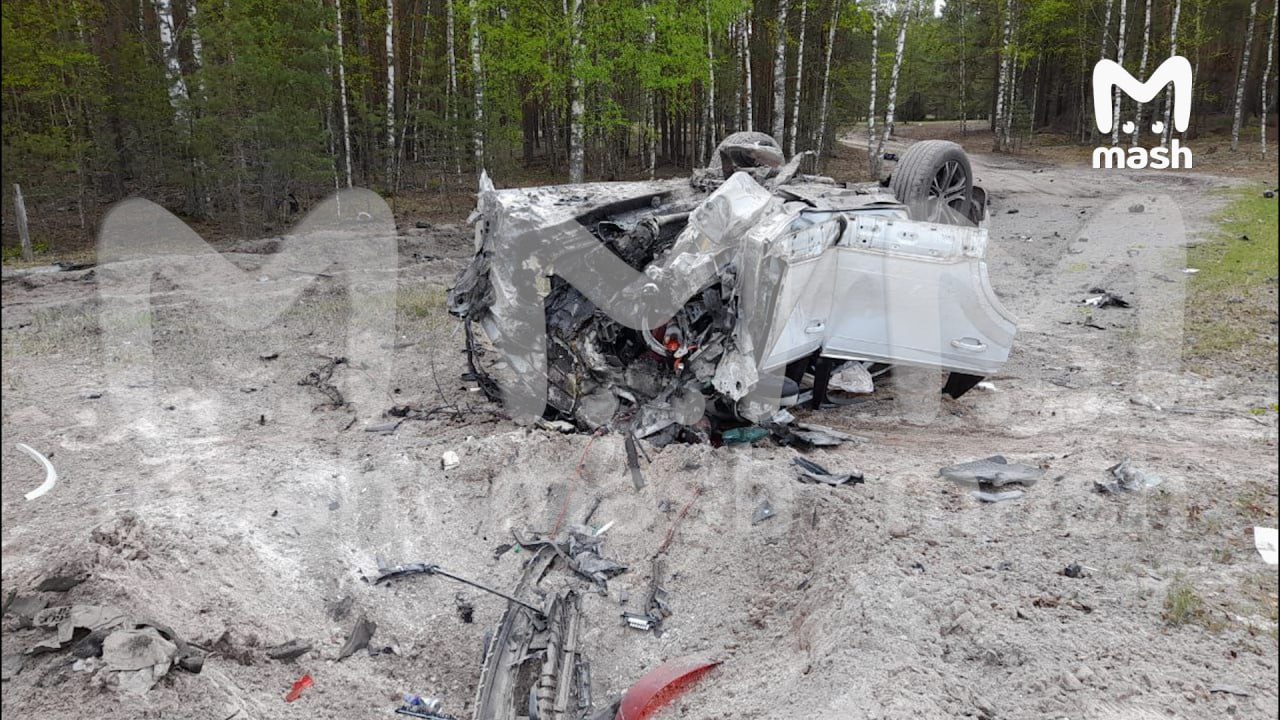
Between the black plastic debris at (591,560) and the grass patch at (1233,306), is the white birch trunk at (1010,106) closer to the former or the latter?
the grass patch at (1233,306)

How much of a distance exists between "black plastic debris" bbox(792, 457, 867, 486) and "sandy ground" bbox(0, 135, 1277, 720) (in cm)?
12

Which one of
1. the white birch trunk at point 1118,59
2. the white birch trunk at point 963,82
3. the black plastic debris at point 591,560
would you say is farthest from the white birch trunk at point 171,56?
the white birch trunk at point 963,82

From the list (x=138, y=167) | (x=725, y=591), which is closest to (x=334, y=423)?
(x=725, y=591)

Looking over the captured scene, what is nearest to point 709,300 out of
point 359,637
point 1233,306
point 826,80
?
point 359,637

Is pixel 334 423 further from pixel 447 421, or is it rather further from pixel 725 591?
pixel 725 591

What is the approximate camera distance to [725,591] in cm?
439

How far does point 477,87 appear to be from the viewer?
1548 cm

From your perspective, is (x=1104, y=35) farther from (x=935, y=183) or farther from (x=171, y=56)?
(x=171, y=56)

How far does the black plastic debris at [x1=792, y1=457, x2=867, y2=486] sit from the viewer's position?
514cm

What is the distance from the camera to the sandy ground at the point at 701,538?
3322mm

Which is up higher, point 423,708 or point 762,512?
point 762,512

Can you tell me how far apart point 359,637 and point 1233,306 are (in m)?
9.26

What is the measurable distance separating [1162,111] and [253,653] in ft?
101

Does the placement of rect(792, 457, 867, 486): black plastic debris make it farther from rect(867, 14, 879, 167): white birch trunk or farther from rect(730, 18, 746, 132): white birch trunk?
rect(867, 14, 879, 167): white birch trunk
